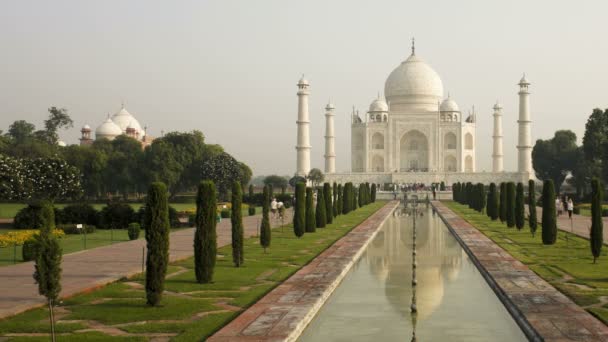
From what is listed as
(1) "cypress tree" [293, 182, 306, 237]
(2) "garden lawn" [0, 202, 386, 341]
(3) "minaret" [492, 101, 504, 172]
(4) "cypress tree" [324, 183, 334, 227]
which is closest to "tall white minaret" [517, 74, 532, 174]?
(3) "minaret" [492, 101, 504, 172]

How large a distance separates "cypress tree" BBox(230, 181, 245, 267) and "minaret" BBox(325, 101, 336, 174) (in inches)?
1790

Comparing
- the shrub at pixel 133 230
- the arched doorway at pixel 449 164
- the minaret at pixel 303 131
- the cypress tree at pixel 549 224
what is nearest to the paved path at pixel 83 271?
the shrub at pixel 133 230

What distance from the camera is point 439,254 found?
48.7 ft

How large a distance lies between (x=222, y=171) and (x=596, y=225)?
90.4ft

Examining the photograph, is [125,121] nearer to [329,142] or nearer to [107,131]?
[107,131]

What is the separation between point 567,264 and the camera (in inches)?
500

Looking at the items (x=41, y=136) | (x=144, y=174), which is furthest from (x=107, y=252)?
(x=41, y=136)

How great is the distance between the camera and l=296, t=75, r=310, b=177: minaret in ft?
178

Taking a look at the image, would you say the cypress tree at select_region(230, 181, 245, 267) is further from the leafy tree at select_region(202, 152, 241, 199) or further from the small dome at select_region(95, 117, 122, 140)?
the small dome at select_region(95, 117, 122, 140)

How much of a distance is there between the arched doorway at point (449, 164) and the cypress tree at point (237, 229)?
49319 mm

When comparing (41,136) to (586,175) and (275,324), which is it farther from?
(275,324)

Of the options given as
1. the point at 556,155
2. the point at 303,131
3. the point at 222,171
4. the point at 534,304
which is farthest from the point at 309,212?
the point at 556,155

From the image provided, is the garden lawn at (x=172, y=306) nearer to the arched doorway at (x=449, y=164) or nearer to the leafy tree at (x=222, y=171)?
the leafy tree at (x=222, y=171)

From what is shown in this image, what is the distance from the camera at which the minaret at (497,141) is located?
197 ft
